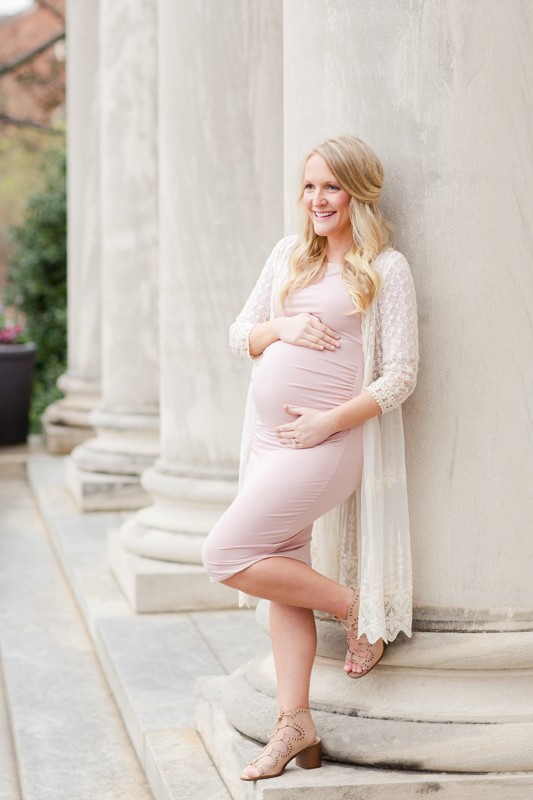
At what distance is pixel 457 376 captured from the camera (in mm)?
7809

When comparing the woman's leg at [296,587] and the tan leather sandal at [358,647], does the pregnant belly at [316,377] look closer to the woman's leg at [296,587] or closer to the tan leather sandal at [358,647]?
the woman's leg at [296,587]

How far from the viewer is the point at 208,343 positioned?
14.1 metres

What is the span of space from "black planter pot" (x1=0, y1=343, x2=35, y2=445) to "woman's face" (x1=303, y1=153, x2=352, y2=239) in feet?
72.6

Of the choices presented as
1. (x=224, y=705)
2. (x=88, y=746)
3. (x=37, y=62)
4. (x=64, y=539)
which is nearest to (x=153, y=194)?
(x=64, y=539)

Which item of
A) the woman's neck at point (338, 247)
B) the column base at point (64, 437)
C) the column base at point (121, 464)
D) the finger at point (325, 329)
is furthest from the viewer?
the column base at point (64, 437)

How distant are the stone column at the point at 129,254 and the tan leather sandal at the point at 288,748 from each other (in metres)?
12.0

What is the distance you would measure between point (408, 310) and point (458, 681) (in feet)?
7.51

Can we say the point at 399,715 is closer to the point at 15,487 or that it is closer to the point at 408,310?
the point at 408,310

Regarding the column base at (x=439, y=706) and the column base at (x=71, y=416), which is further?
the column base at (x=71, y=416)

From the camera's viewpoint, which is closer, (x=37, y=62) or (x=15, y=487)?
(x=15, y=487)

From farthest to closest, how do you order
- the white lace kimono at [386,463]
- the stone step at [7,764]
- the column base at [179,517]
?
the column base at [179,517] < the stone step at [7,764] < the white lace kimono at [386,463]

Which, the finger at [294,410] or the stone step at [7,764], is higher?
the finger at [294,410]

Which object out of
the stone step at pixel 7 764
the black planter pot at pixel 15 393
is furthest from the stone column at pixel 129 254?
the black planter pot at pixel 15 393

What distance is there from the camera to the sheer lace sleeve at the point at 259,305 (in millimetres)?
8297
